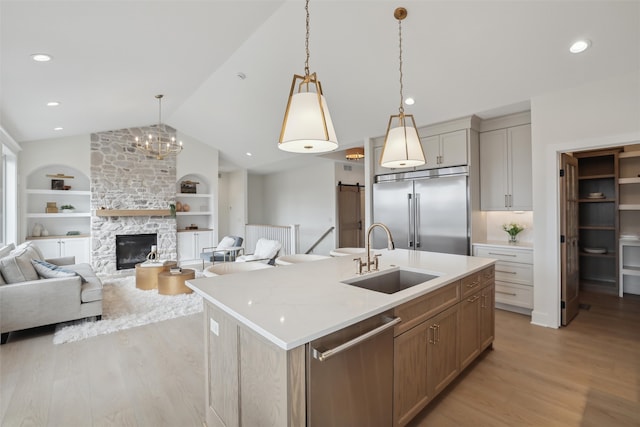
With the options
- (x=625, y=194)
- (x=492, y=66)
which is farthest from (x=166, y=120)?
(x=625, y=194)

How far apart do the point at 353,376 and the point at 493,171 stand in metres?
3.95

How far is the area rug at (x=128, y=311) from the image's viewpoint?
3531 millimetres

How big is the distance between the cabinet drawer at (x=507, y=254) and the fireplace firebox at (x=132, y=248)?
707 centimetres

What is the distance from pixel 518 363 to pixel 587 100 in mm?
2804

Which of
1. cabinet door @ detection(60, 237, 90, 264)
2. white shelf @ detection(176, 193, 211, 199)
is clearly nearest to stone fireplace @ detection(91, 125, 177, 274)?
cabinet door @ detection(60, 237, 90, 264)

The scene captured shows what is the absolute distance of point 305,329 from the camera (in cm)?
129

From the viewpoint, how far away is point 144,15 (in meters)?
2.85

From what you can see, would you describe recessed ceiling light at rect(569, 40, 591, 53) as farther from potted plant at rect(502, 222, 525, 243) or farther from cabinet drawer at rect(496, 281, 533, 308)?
cabinet drawer at rect(496, 281, 533, 308)

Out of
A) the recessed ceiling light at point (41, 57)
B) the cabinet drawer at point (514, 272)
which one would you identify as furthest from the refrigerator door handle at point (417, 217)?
the recessed ceiling light at point (41, 57)

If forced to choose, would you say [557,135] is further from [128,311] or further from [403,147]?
[128,311]

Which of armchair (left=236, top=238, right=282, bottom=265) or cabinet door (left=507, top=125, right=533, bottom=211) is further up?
cabinet door (left=507, top=125, right=533, bottom=211)

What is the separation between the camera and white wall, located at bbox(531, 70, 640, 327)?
3102 mm

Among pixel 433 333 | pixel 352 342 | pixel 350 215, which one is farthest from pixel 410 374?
pixel 350 215

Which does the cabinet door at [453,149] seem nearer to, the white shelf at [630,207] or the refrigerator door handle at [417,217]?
the refrigerator door handle at [417,217]
